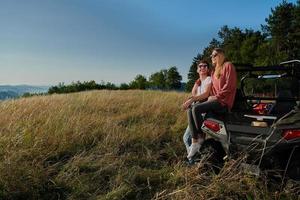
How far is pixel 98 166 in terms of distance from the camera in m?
5.76

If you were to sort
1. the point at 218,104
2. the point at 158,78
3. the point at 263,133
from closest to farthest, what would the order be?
the point at 263,133, the point at 218,104, the point at 158,78

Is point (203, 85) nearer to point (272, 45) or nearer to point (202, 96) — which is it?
point (202, 96)

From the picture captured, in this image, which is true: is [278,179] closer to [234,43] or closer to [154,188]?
[154,188]

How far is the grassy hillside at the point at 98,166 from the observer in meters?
4.83

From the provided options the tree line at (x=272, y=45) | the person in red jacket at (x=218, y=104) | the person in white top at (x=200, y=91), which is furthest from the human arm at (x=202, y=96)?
the tree line at (x=272, y=45)

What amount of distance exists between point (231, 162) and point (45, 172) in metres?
2.17

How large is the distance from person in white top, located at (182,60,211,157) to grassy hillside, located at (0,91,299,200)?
345mm

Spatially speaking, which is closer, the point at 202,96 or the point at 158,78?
the point at 202,96

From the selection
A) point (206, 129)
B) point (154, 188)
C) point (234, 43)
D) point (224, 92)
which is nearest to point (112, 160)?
point (154, 188)

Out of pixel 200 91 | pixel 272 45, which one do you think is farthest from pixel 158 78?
pixel 200 91

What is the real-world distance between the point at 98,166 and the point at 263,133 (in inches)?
84.1

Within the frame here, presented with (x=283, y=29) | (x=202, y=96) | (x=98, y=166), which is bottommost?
(x=98, y=166)

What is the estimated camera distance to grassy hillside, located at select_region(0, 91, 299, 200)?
483cm

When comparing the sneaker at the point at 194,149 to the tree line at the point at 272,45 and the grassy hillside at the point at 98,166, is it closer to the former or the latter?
the grassy hillside at the point at 98,166
